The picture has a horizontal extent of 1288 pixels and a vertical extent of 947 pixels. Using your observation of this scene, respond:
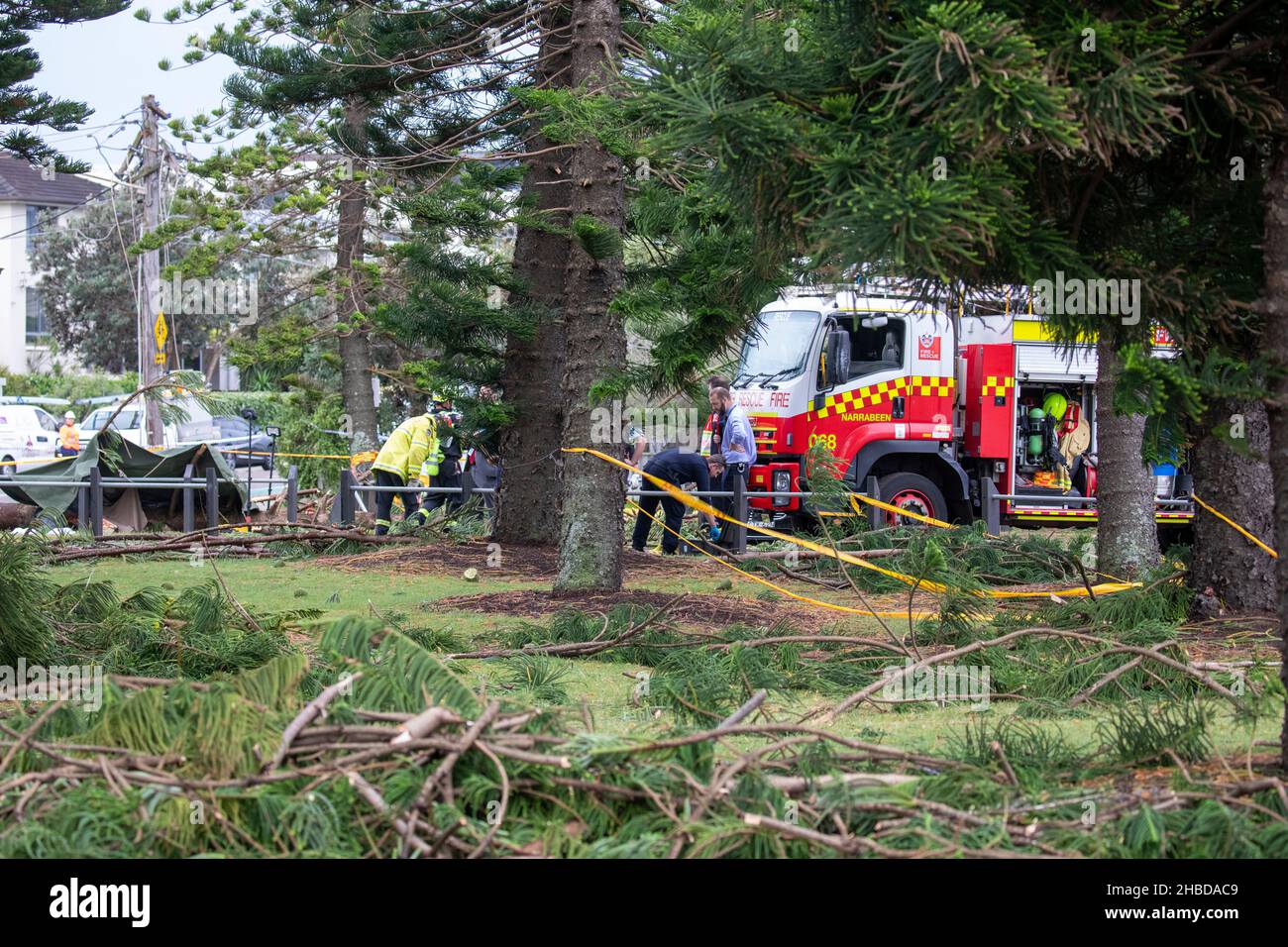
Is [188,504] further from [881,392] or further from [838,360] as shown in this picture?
[881,392]

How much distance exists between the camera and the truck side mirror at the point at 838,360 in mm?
16891

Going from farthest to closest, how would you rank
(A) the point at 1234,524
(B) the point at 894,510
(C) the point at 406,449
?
1. (C) the point at 406,449
2. (B) the point at 894,510
3. (A) the point at 1234,524

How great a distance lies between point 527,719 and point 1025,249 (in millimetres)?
2155

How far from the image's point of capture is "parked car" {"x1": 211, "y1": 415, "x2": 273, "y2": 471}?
2628cm

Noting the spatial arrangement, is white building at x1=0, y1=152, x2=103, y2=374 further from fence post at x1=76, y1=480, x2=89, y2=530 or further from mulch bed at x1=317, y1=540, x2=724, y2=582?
mulch bed at x1=317, y1=540, x2=724, y2=582

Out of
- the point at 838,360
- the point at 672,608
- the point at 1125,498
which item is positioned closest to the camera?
the point at 672,608

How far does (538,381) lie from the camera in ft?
42.6

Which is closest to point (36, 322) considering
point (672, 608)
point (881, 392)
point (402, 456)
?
point (402, 456)

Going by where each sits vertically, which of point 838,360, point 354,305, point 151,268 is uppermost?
point 151,268

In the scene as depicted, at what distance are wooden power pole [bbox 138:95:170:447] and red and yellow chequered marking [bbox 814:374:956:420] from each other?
1214cm

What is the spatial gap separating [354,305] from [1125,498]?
13.2 metres

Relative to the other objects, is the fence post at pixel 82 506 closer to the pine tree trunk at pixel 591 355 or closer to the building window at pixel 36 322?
the pine tree trunk at pixel 591 355

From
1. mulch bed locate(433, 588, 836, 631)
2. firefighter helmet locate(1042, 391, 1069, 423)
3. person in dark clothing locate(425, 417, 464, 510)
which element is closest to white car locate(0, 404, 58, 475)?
person in dark clothing locate(425, 417, 464, 510)
